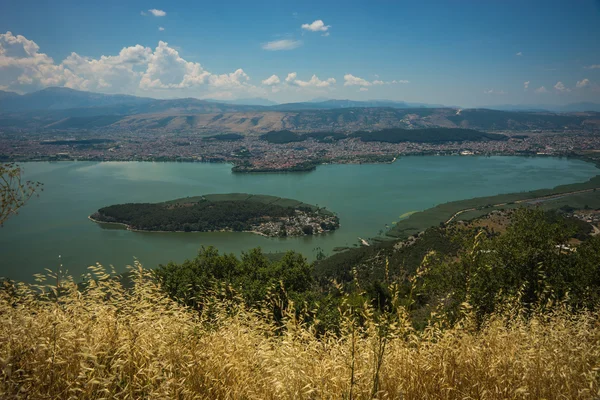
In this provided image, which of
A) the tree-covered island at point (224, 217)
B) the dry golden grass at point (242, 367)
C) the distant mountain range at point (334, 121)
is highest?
the distant mountain range at point (334, 121)

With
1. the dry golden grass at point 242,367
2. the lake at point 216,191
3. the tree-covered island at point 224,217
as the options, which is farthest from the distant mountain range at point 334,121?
the dry golden grass at point 242,367

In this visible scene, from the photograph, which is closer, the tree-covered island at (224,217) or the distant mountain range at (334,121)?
the tree-covered island at (224,217)

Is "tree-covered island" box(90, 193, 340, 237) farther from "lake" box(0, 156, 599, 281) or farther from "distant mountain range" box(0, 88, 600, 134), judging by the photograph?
"distant mountain range" box(0, 88, 600, 134)

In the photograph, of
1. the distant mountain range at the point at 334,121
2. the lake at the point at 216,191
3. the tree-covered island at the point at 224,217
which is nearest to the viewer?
the lake at the point at 216,191

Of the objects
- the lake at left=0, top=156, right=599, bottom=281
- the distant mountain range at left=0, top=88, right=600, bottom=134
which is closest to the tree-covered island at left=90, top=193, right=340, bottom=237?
the lake at left=0, top=156, right=599, bottom=281

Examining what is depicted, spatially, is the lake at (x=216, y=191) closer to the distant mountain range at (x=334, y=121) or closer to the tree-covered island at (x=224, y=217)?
the tree-covered island at (x=224, y=217)

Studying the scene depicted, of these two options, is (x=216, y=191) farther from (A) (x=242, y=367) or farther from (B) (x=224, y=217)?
(A) (x=242, y=367)
